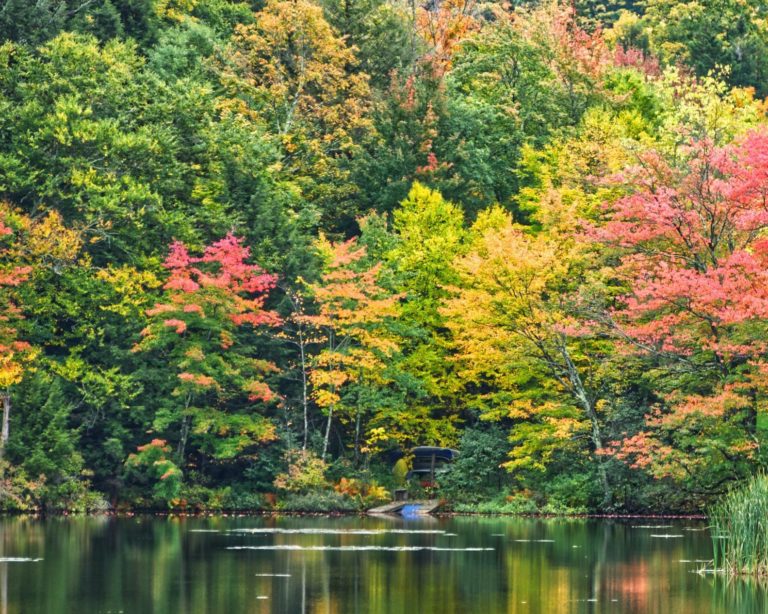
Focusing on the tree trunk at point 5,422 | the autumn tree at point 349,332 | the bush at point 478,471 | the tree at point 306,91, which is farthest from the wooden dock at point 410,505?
the tree at point 306,91

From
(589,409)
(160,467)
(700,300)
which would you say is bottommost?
(160,467)

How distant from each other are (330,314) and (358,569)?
2053cm

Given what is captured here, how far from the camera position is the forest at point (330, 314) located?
3909 centimetres

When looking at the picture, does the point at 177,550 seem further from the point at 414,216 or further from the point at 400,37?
the point at 400,37

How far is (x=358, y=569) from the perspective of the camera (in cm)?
2558

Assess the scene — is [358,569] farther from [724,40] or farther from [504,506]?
[724,40]

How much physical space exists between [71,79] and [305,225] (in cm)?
969

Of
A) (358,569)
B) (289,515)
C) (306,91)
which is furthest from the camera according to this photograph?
(306,91)

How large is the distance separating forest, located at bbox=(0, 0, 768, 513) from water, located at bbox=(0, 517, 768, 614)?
4.94 m

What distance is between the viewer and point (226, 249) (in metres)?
44.3

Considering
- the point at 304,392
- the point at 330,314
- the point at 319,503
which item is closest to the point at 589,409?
the point at 319,503

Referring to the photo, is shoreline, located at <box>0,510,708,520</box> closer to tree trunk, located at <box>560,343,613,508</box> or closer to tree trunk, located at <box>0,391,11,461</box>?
tree trunk, located at <box>560,343,613,508</box>

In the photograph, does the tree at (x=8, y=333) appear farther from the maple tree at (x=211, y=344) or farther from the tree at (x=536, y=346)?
the tree at (x=536, y=346)

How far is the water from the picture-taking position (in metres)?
21.0
